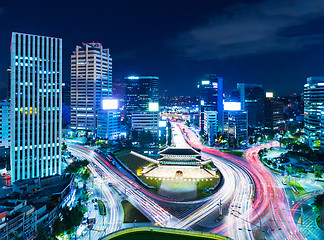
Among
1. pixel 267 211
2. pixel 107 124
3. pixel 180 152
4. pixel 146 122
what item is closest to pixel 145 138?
pixel 146 122

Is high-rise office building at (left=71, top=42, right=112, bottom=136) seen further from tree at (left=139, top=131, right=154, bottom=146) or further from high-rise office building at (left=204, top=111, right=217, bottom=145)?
high-rise office building at (left=204, top=111, right=217, bottom=145)

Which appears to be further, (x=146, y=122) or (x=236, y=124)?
(x=146, y=122)

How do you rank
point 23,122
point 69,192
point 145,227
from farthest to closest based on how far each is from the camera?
point 23,122 → point 69,192 → point 145,227

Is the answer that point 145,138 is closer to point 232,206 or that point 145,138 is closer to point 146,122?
point 146,122

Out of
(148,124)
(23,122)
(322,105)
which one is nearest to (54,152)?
(23,122)

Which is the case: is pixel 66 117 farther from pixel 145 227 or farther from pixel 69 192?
pixel 145 227
